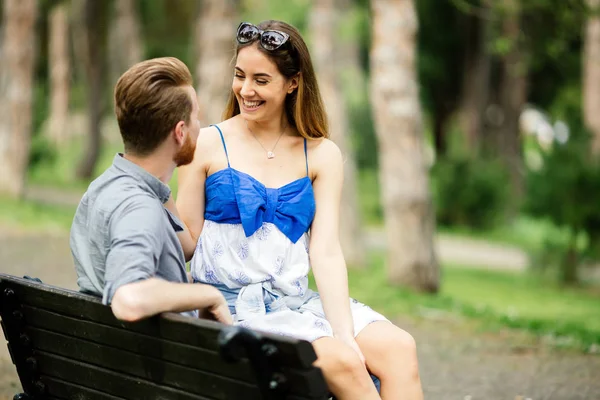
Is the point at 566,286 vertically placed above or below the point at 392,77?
below

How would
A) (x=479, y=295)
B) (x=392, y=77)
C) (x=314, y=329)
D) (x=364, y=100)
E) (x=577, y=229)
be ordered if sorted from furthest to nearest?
(x=364, y=100) < (x=577, y=229) < (x=479, y=295) < (x=392, y=77) < (x=314, y=329)

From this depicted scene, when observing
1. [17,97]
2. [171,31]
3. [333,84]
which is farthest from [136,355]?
[171,31]

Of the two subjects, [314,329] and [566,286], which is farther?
[566,286]

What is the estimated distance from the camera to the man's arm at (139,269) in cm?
279

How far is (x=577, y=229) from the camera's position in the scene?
15836mm

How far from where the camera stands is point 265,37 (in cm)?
373

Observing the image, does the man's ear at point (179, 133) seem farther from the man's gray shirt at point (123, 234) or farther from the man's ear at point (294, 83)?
the man's ear at point (294, 83)

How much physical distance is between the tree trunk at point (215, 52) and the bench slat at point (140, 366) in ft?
31.4

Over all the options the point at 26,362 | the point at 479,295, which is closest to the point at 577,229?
the point at 479,295

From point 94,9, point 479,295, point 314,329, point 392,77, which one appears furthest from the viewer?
point 94,9

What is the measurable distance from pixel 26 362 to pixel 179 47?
38605 millimetres

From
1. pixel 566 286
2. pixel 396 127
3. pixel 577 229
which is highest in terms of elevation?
pixel 396 127

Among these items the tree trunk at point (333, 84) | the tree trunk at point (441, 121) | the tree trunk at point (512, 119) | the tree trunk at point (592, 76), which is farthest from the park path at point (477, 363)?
the tree trunk at point (441, 121)

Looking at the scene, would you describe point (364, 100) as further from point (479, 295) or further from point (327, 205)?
point (327, 205)
